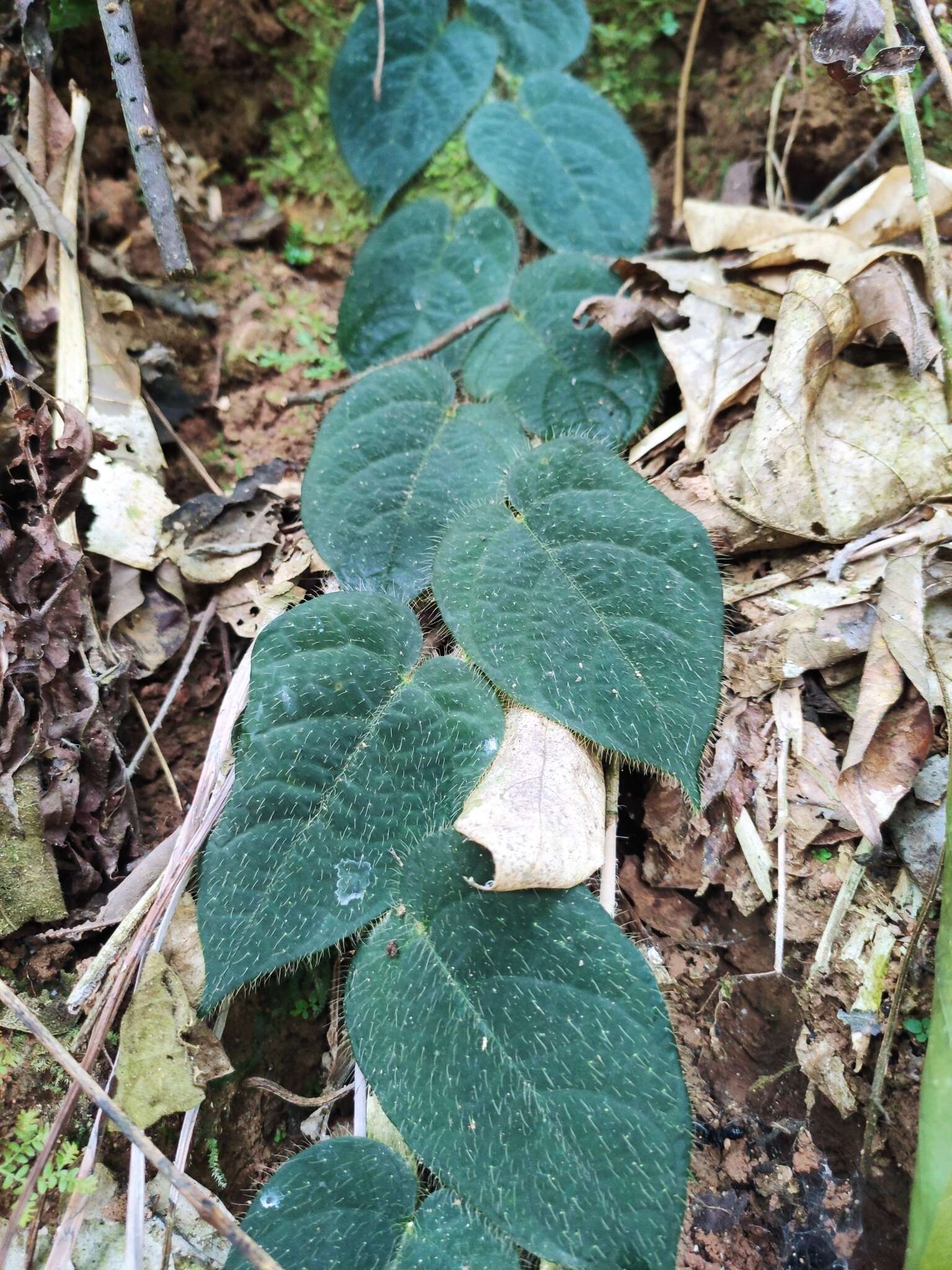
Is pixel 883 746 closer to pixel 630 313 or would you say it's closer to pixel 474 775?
pixel 474 775

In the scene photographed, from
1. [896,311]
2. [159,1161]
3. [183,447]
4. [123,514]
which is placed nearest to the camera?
[159,1161]

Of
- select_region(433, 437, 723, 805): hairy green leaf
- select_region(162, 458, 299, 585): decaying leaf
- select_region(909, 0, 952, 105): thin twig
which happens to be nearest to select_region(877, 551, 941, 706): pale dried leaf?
select_region(433, 437, 723, 805): hairy green leaf

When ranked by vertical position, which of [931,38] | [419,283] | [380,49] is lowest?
[419,283]

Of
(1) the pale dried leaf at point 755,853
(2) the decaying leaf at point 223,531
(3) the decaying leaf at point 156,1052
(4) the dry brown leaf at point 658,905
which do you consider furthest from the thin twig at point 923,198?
(3) the decaying leaf at point 156,1052

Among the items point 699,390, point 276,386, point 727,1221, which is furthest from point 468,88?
point 727,1221

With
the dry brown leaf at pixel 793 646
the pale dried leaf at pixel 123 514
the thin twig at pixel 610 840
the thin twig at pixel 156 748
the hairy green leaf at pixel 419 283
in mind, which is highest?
the hairy green leaf at pixel 419 283

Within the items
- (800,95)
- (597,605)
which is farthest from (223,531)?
(800,95)

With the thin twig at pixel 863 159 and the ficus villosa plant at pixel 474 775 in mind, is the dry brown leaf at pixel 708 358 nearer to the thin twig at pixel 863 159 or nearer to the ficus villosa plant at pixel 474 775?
the ficus villosa plant at pixel 474 775
